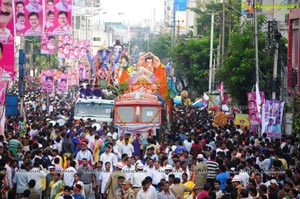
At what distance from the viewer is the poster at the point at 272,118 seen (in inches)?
1161

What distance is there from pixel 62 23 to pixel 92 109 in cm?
422

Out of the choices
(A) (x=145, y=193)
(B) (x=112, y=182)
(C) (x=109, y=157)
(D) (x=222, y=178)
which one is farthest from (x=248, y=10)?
(A) (x=145, y=193)

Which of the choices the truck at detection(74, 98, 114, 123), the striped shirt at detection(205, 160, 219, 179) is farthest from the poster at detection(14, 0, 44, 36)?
the striped shirt at detection(205, 160, 219, 179)

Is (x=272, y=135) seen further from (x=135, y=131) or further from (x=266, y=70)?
(x=266, y=70)

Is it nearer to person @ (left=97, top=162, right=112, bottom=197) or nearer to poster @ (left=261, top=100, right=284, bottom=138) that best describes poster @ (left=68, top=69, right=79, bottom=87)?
poster @ (left=261, top=100, right=284, bottom=138)

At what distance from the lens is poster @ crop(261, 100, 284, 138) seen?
96.8ft

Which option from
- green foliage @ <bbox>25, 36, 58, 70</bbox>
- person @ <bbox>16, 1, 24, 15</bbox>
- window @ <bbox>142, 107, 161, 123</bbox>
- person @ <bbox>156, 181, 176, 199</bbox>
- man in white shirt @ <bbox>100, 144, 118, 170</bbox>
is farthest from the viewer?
green foliage @ <bbox>25, 36, 58, 70</bbox>

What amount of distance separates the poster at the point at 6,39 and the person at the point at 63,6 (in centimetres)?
795

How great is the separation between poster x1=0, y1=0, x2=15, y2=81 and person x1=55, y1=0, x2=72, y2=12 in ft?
26.1

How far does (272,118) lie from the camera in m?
29.6

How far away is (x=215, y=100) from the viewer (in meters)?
52.2

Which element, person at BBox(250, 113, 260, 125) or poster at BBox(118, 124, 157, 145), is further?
person at BBox(250, 113, 260, 125)

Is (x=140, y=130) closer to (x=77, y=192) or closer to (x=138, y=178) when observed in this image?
(x=138, y=178)

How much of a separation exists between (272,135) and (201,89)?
4607 centimetres
